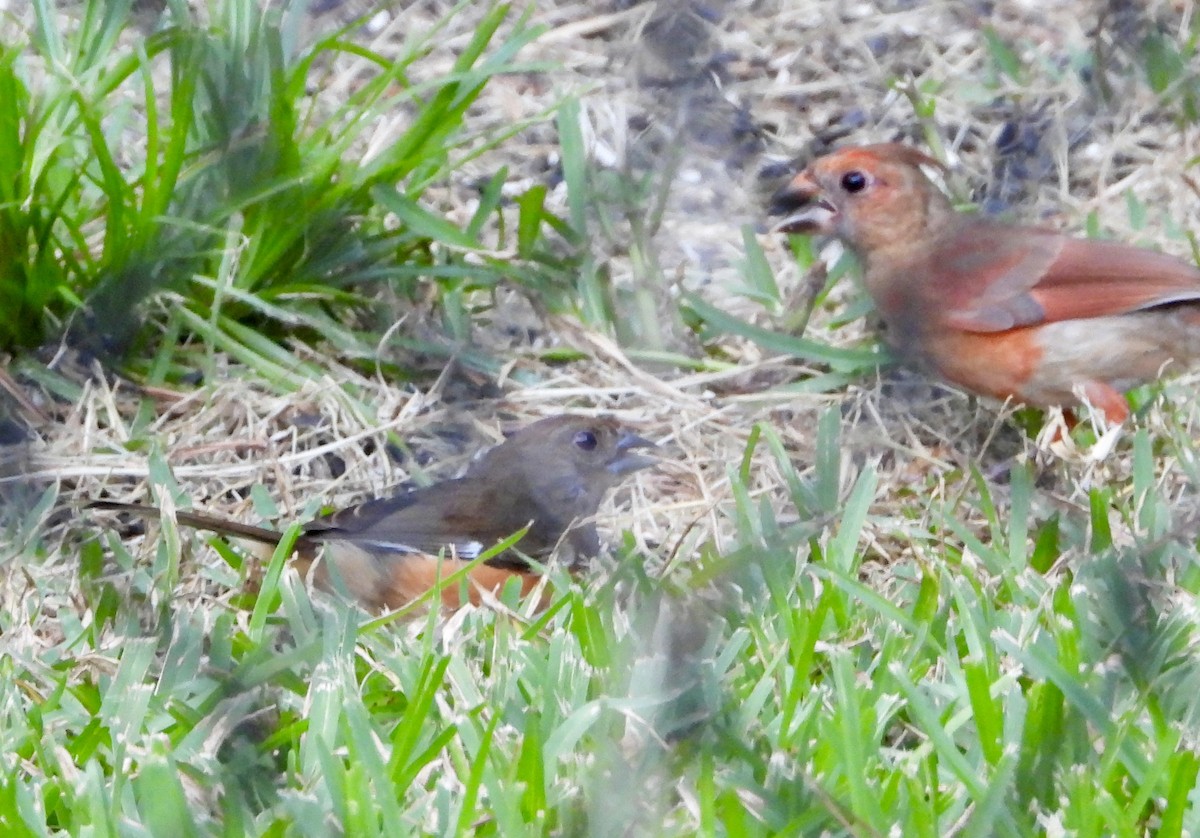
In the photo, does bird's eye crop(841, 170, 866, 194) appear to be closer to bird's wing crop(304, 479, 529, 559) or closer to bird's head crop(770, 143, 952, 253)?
bird's head crop(770, 143, 952, 253)

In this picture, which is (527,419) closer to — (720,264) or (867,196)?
(720,264)

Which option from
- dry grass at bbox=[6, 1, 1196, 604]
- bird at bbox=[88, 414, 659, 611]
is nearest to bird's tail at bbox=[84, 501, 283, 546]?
bird at bbox=[88, 414, 659, 611]

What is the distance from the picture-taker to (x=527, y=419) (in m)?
4.89

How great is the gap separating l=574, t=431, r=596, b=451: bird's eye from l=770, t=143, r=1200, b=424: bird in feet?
3.11

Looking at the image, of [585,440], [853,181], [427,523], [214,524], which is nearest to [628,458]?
[585,440]

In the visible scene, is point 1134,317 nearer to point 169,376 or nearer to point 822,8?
point 822,8

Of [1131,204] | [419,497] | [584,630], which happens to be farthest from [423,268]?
[1131,204]

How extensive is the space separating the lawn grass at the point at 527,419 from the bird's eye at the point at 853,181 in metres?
0.25

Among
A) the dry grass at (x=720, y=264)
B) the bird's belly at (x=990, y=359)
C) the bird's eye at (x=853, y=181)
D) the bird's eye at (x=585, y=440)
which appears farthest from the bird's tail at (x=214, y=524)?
the bird's eye at (x=853, y=181)

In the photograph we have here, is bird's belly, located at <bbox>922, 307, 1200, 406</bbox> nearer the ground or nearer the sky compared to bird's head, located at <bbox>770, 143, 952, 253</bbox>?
nearer the ground

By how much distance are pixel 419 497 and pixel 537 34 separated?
150 centimetres

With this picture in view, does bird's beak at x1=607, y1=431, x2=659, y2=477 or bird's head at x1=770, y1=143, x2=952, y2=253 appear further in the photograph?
bird's head at x1=770, y1=143, x2=952, y2=253

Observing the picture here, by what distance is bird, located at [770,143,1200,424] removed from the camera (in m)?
4.72

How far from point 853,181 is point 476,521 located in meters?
1.70
